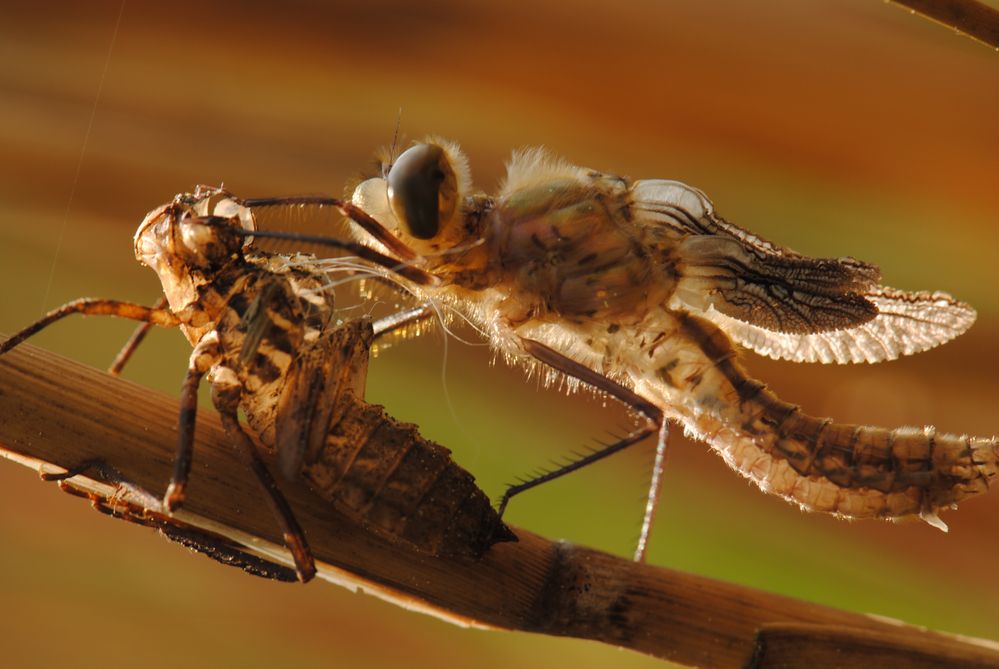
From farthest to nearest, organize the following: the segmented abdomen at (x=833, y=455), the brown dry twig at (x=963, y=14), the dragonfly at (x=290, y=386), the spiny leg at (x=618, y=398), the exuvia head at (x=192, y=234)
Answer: the spiny leg at (x=618, y=398), the segmented abdomen at (x=833, y=455), the exuvia head at (x=192, y=234), the dragonfly at (x=290, y=386), the brown dry twig at (x=963, y=14)

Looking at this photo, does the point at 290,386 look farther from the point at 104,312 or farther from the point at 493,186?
the point at 493,186

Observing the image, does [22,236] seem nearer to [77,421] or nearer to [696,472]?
[77,421]

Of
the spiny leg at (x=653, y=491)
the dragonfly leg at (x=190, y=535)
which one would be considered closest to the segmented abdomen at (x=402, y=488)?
the dragonfly leg at (x=190, y=535)

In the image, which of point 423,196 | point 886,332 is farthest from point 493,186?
point 886,332

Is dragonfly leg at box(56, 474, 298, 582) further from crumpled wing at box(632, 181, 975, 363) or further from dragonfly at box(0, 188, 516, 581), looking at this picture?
crumpled wing at box(632, 181, 975, 363)

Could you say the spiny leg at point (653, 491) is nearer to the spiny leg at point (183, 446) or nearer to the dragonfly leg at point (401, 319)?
the dragonfly leg at point (401, 319)

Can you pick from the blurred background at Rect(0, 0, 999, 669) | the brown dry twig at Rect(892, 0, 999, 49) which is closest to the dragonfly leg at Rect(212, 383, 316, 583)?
the blurred background at Rect(0, 0, 999, 669)
